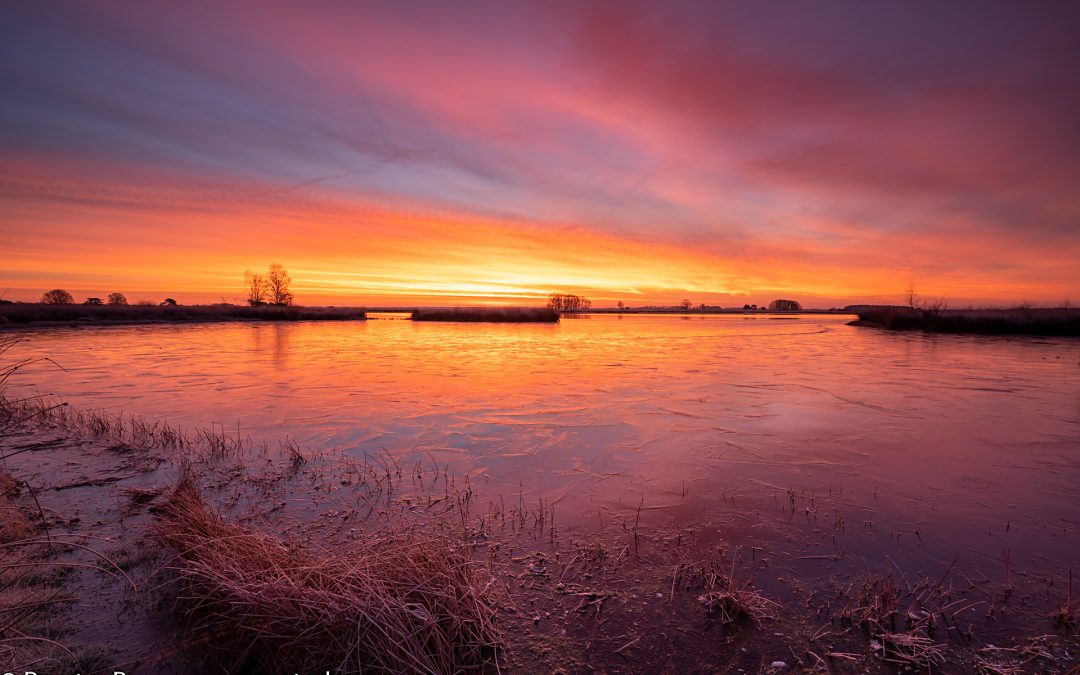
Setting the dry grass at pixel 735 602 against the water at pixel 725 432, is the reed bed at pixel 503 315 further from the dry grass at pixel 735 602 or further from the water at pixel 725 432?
the dry grass at pixel 735 602

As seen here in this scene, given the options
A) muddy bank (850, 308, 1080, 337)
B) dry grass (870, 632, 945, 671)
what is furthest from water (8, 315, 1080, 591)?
muddy bank (850, 308, 1080, 337)

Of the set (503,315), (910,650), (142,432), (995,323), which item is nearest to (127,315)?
(503,315)

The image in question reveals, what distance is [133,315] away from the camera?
177ft

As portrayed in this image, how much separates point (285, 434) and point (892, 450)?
12.0m

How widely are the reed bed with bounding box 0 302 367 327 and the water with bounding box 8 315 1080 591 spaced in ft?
108

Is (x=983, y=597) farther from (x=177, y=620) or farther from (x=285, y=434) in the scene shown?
(x=285, y=434)

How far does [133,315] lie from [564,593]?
226 ft

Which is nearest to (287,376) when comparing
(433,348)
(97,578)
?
(433,348)

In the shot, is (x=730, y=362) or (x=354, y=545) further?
(x=730, y=362)

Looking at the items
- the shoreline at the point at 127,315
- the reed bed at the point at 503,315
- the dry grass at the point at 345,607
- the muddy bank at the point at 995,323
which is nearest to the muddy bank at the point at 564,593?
the dry grass at the point at 345,607

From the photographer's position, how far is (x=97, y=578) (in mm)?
4320

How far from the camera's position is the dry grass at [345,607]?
3217mm

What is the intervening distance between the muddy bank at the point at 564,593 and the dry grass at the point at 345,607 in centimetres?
14

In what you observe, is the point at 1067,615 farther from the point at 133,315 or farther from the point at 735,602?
the point at 133,315
